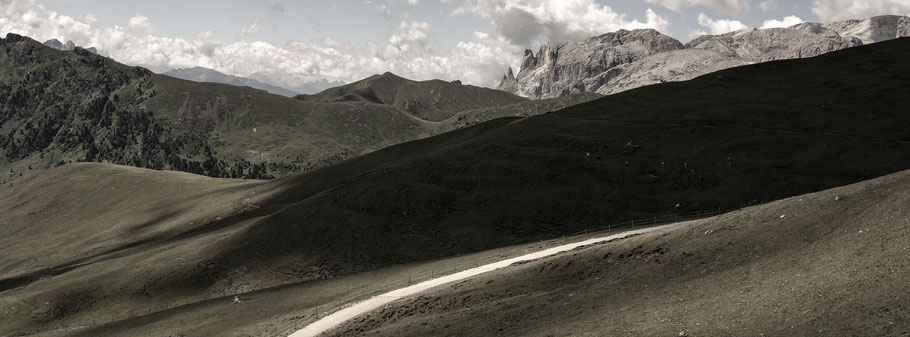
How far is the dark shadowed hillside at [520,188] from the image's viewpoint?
99.5 m

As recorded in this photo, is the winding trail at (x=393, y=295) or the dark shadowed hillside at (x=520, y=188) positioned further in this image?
the dark shadowed hillside at (x=520, y=188)

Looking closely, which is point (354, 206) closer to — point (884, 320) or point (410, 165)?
point (410, 165)

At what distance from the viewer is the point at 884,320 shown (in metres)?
31.7

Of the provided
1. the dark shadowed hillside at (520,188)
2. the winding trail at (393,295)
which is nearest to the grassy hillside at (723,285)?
the winding trail at (393,295)

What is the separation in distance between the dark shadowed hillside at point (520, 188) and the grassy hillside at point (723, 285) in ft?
140

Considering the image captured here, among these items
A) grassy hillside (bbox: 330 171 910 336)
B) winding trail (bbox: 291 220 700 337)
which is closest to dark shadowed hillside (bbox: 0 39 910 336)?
winding trail (bbox: 291 220 700 337)

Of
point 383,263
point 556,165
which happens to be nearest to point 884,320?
point 383,263

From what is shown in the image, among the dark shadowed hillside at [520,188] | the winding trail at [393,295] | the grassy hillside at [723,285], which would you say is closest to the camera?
the grassy hillside at [723,285]

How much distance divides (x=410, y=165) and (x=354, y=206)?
20.3 metres

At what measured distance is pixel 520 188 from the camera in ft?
387

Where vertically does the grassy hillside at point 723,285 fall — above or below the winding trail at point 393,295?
above

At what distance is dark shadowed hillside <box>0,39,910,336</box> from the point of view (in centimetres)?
9950

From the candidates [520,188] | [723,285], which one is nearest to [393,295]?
[723,285]

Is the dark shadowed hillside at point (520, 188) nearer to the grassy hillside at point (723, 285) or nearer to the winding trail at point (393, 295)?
the winding trail at point (393, 295)
